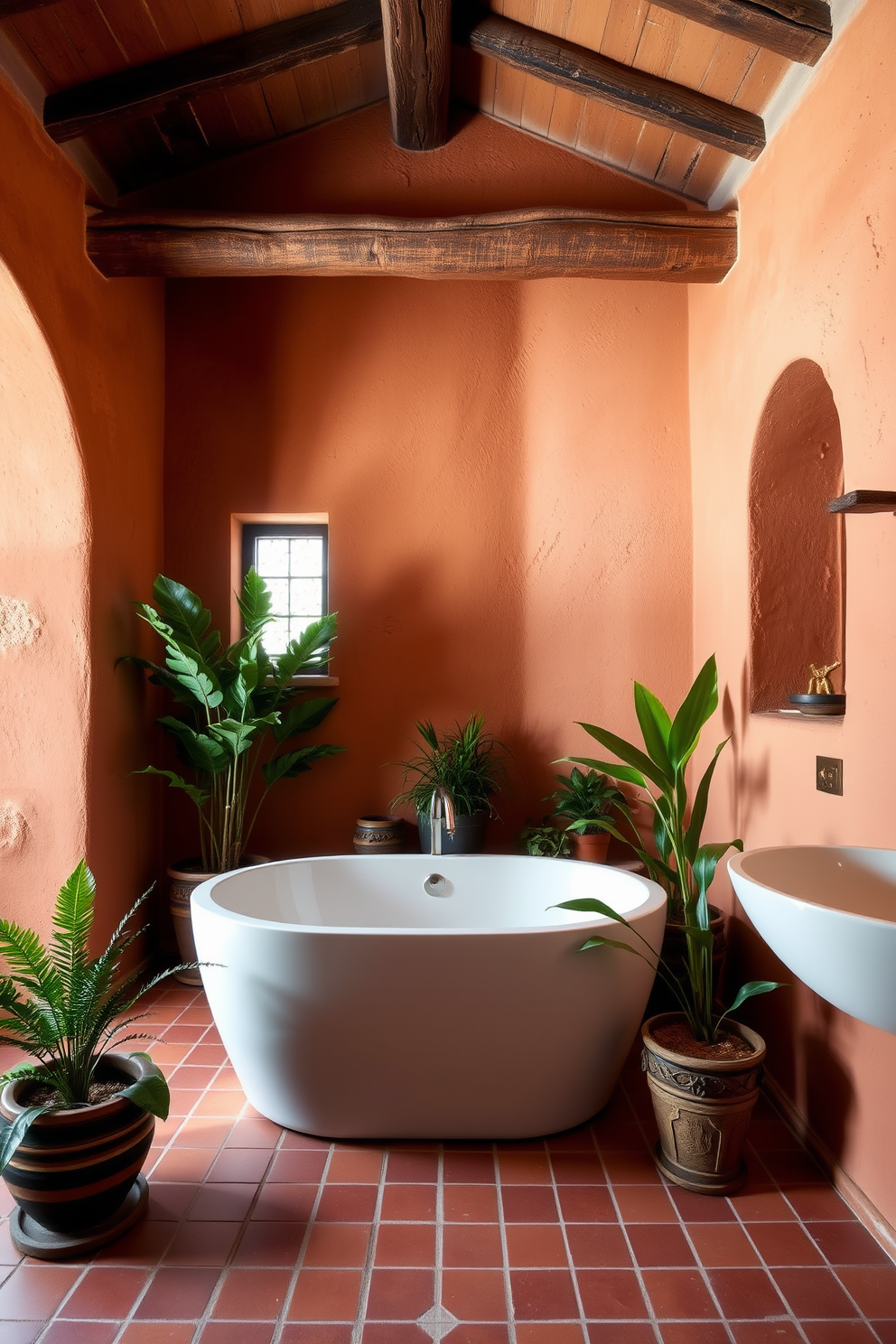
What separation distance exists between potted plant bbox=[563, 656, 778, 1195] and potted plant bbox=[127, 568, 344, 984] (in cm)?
135

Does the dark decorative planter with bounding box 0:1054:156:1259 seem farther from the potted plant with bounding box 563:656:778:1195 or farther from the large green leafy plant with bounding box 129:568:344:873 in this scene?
the large green leafy plant with bounding box 129:568:344:873

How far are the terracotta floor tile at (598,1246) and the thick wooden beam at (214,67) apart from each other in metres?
3.42

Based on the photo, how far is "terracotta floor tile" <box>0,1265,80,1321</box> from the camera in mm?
1618

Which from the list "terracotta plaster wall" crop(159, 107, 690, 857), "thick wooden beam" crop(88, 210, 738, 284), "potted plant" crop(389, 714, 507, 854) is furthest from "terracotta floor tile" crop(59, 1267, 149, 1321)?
"thick wooden beam" crop(88, 210, 738, 284)

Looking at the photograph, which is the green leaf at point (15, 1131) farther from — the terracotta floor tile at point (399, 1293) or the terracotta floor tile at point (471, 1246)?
the terracotta floor tile at point (471, 1246)

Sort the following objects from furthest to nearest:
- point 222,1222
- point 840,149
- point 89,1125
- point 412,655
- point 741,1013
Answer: point 412,655 → point 741,1013 → point 840,149 → point 222,1222 → point 89,1125

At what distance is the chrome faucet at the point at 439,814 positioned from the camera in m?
2.85

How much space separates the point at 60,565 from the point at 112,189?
5.00ft

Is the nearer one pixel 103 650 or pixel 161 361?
pixel 103 650

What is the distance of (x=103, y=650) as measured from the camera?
3.13 metres

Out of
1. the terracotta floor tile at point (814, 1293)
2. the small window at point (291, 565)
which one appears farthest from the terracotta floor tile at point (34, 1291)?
the small window at point (291, 565)

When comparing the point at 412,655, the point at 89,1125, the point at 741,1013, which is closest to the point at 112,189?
the point at 412,655

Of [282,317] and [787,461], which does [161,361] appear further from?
[787,461]

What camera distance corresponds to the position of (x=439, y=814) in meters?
2.97
